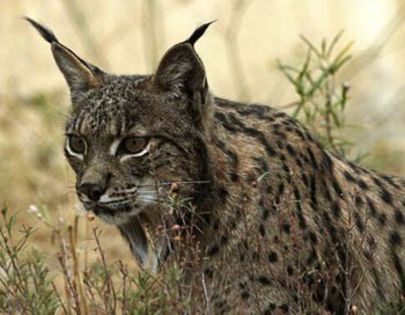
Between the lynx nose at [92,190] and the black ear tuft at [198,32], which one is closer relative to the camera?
the black ear tuft at [198,32]

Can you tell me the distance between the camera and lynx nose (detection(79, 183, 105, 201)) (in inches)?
224

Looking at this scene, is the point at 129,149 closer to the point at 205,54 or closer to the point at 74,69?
the point at 74,69

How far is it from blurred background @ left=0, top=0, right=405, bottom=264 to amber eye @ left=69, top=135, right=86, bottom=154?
512 cm

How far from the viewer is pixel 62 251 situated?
536cm

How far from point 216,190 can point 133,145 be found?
42 centimetres

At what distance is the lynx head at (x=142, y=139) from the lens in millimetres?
5738

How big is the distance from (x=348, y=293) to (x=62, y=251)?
1205 millimetres

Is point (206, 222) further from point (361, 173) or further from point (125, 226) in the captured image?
point (361, 173)

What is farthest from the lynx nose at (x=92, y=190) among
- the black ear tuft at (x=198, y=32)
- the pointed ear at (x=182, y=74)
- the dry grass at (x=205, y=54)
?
the dry grass at (x=205, y=54)

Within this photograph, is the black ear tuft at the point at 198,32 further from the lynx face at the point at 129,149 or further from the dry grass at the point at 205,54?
the dry grass at the point at 205,54

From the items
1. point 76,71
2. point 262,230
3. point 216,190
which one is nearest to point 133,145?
point 216,190

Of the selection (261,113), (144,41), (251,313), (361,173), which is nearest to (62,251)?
(251,313)

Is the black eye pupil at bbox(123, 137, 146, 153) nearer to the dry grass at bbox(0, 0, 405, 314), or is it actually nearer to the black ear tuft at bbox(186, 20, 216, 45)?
the black ear tuft at bbox(186, 20, 216, 45)

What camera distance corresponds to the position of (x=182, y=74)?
584 centimetres
